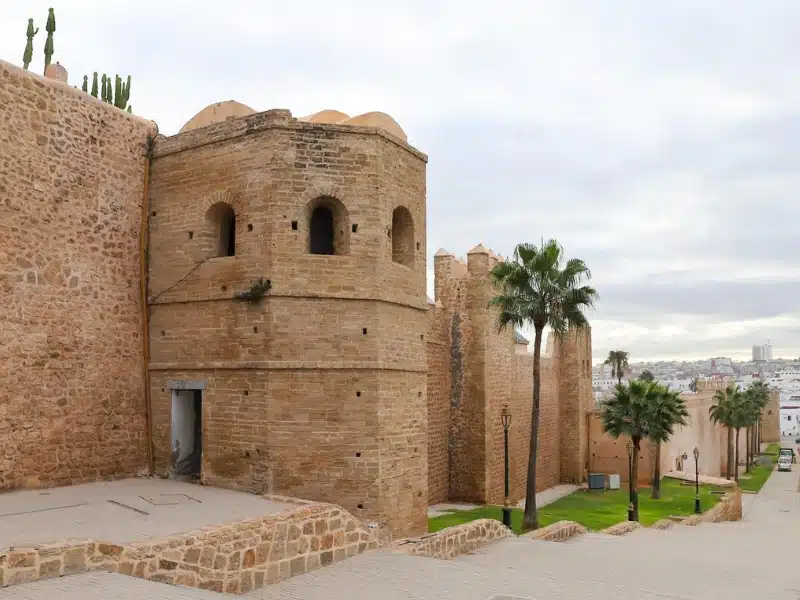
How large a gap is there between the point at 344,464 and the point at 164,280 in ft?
14.0

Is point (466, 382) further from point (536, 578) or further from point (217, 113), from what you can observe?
point (536, 578)

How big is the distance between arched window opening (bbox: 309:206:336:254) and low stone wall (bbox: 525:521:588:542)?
5.87 metres

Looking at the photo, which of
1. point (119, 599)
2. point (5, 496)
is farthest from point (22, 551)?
point (5, 496)

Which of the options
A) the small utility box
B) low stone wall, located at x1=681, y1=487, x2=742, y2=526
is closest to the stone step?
low stone wall, located at x1=681, y1=487, x2=742, y2=526

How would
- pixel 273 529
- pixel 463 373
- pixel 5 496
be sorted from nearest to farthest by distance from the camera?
pixel 273 529 < pixel 5 496 < pixel 463 373

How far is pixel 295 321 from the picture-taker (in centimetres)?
1142

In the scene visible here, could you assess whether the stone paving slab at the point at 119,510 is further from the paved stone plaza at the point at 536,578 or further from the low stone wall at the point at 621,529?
the low stone wall at the point at 621,529

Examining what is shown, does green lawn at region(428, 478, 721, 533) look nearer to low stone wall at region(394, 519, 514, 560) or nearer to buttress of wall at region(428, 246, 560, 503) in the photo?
buttress of wall at region(428, 246, 560, 503)

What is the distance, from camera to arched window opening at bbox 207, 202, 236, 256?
12430 millimetres

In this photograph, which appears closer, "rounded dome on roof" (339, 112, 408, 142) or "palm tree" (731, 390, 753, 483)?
"rounded dome on roof" (339, 112, 408, 142)

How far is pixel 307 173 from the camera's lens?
1163 cm

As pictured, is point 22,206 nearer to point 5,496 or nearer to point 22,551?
point 5,496

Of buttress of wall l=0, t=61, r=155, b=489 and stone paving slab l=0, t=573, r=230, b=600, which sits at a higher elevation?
buttress of wall l=0, t=61, r=155, b=489

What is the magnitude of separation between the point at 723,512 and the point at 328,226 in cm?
1907
